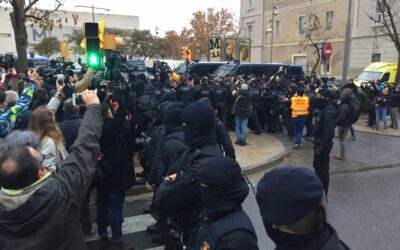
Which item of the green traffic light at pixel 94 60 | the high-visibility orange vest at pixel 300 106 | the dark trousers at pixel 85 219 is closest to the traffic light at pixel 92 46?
the green traffic light at pixel 94 60

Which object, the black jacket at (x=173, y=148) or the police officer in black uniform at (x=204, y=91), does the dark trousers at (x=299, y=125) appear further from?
the black jacket at (x=173, y=148)

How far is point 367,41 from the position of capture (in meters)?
32.3

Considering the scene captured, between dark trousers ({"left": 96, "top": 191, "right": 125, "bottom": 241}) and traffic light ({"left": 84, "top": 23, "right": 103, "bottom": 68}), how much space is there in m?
1.74

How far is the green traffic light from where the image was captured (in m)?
5.36

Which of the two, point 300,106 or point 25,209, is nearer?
point 25,209

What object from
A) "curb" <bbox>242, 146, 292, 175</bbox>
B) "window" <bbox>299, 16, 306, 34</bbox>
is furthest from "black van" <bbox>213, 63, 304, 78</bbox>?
"window" <bbox>299, 16, 306, 34</bbox>

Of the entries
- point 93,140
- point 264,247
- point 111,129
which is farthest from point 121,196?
point 93,140

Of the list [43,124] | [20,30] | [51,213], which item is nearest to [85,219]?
[43,124]

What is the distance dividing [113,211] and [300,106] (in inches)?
307

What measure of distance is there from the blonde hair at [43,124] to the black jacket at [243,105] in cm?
761

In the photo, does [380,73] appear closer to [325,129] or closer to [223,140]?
[325,129]

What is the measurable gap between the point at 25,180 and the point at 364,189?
285 inches

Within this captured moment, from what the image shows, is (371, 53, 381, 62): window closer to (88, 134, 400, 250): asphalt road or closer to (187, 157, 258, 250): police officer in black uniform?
(88, 134, 400, 250): asphalt road

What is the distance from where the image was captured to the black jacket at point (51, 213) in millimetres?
2145
